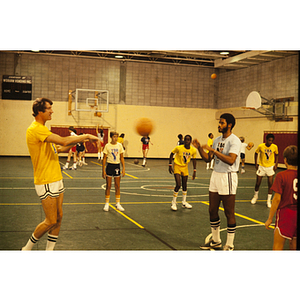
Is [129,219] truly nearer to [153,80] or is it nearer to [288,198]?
[288,198]

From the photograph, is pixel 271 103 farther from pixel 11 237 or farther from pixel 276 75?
pixel 11 237

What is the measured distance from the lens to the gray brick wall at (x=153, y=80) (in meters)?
22.2

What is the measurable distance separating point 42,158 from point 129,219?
3636 mm

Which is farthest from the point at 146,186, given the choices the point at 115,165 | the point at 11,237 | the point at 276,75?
the point at 276,75

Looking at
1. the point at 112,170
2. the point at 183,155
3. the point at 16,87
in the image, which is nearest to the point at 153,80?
the point at 16,87

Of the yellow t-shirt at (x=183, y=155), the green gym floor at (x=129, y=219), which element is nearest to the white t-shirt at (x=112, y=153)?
the green gym floor at (x=129, y=219)

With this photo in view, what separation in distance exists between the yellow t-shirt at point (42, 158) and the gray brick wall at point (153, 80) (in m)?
18.4

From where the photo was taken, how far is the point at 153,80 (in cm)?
2497

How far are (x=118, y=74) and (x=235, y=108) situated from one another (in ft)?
27.8

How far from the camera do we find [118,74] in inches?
965

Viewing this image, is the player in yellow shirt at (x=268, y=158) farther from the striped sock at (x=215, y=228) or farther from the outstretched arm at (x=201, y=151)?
the outstretched arm at (x=201, y=151)

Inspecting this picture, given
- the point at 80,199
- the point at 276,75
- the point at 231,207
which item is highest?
the point at 276,75

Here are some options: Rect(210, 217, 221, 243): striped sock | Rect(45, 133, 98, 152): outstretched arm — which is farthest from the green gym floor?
Rect(45, 133, 98, 152): outstretched arm

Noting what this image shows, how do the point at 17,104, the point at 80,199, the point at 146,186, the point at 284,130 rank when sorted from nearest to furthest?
the point at 80,199, the point at 146,186, the point at 284,130, the point at 17,104
